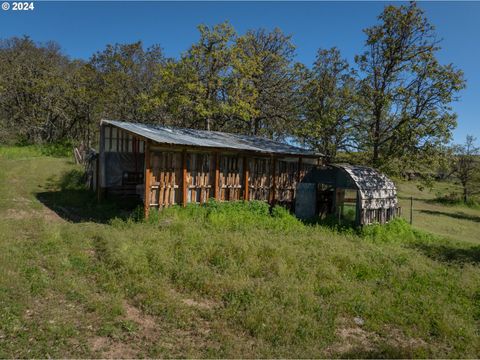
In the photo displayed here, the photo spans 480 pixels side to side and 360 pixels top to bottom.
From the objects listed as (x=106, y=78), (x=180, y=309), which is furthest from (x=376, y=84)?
(x=106, y=78)

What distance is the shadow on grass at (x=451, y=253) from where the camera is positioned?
11921mm

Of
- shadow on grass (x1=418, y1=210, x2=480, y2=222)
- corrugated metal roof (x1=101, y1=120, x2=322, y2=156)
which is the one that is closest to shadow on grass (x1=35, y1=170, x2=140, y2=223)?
corrugated metal roof (x1=101, y1=120, x2=322, y2=156)

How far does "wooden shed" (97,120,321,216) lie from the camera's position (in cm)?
1357

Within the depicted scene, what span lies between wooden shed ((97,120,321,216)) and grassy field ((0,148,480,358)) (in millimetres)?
1596

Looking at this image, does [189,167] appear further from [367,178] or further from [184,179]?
[367,178]

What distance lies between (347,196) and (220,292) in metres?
12.2

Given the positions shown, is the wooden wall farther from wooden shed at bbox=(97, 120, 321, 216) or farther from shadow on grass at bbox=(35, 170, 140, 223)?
shadow on grass at bbox=(35, 170, 140, 223)

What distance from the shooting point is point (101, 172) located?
53.5 feet

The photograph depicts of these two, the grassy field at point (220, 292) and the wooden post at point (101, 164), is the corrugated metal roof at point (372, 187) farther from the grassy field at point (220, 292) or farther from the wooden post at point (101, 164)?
the wooden post at point (101, 164)

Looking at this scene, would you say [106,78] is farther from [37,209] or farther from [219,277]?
[219,277]

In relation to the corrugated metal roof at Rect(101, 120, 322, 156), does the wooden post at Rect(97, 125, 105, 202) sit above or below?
below

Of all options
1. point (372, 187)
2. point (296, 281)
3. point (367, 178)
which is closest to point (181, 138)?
point (367, 178)

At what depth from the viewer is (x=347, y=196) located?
60.0 feet

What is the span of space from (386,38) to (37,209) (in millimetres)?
16973
